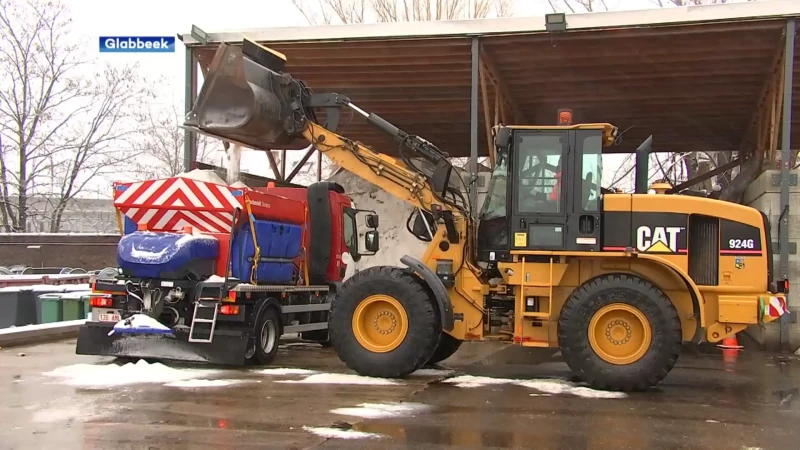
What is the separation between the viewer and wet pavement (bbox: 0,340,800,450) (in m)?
6.05

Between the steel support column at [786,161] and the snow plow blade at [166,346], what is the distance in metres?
8.97

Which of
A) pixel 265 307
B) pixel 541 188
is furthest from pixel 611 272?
pixel 265 307

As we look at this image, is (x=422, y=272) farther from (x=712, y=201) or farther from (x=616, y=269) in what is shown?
(x=712, y=201)

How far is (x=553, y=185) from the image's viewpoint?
28.4 ft

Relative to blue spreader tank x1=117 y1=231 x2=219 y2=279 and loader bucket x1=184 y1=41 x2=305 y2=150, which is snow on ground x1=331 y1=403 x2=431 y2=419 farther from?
loader bucket x1=184 y1=41 x2=305 y2=150

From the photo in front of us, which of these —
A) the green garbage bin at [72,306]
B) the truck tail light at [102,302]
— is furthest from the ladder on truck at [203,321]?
the green garbage bin at [72,306]

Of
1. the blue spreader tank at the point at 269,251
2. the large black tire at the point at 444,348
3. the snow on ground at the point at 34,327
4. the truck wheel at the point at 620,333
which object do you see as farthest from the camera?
the snow on ground at the point at 34,327

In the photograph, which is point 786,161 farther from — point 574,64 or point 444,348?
point 444,348

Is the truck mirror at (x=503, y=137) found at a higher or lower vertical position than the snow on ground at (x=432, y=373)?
higher

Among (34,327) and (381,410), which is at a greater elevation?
(34,327)

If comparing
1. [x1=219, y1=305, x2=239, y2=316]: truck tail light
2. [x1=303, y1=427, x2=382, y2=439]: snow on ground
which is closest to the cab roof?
[x1=219, y1=305, x2=239, y2=316]: truck tail light

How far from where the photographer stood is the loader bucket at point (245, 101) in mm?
9484

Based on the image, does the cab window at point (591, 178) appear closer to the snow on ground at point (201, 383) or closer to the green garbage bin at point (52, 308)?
the snow on ground at point (201, 383)

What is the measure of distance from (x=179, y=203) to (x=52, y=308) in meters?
6.64
